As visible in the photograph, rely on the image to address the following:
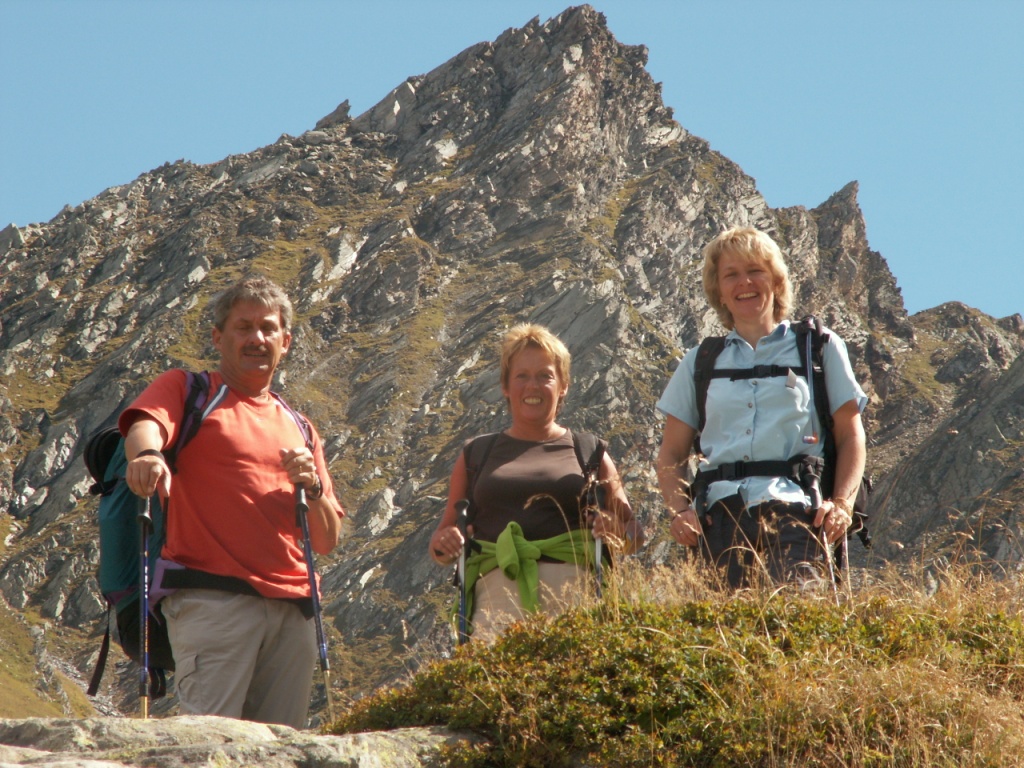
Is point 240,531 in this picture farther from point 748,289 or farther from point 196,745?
point 748,289

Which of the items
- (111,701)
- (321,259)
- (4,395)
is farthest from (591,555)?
(321,259)

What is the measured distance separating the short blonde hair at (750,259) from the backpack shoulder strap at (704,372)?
0.75 feet

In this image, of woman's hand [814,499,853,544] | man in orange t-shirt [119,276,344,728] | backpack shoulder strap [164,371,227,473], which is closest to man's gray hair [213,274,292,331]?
man in orange t-shirt [119,276,344,728]

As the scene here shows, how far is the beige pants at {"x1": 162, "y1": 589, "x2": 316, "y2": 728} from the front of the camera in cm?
636

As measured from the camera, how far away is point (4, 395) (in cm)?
14288

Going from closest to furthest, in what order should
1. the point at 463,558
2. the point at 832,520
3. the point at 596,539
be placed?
the point at 832,520 → the point at 596,539 → the point at 463,558

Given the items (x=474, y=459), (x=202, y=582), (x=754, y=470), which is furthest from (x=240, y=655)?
(x=754, y=470)

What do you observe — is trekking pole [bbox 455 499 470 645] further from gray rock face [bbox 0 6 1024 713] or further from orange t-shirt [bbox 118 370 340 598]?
gray rock face [bbox 0 6 1024 713]

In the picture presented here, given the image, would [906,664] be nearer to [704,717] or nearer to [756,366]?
A: [704,717]

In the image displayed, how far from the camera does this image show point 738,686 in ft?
17.0

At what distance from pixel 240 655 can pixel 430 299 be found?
149 m

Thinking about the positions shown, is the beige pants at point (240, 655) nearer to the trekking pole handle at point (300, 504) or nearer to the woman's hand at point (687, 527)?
the trekking pole handle at point (300, 504)

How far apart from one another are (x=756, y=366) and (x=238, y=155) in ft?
662

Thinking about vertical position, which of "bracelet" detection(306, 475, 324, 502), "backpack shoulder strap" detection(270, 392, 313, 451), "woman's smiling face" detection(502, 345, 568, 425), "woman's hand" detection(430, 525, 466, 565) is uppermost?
"woman's smiling face" detection(502, 345, 568, 425)
